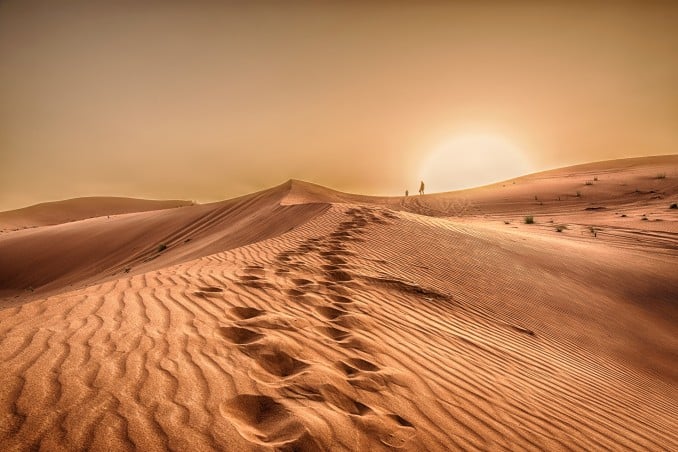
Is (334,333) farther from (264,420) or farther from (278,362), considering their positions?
(264,420)

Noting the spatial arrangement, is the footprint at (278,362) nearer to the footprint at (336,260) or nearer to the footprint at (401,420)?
the footprint at (401,420)

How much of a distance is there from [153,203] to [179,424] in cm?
7776

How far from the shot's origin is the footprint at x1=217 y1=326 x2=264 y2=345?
308 centimetres

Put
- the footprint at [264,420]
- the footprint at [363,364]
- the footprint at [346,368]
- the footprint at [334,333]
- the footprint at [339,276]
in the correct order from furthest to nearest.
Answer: the footprint at [339,276], the footprint at [334,333], the footprint at [363,364], the footprint at [346,368], the footprint at [264,420]

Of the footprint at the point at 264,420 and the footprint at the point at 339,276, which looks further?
the footprint at the point at 339,276

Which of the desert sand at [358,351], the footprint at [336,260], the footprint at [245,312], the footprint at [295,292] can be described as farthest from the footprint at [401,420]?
the footprint at [336,260]

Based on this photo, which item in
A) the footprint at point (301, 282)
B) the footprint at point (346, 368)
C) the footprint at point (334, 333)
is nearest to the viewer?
the footprint at point (346, 368)

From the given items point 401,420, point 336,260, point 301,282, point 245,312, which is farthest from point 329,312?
point 336,260

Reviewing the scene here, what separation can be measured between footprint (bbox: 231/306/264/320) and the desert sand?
1.4 inches

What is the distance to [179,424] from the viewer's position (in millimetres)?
1913

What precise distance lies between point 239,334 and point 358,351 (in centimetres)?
Result: 101

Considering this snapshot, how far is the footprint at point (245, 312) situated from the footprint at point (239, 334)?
342mm

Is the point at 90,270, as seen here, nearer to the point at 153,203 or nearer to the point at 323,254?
the point at 323,254

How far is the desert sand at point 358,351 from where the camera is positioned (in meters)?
2.01
